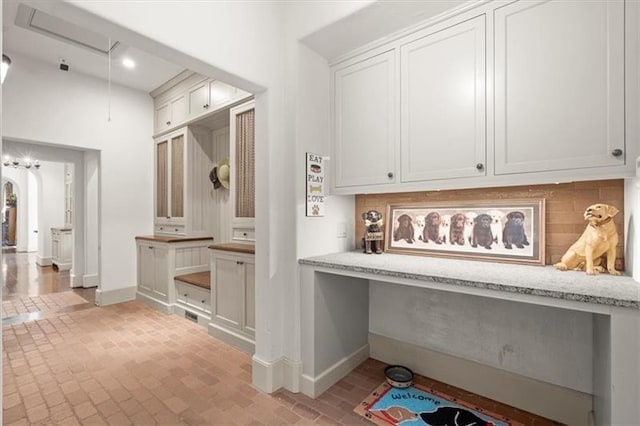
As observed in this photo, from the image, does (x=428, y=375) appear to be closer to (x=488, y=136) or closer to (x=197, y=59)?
(x=488, y=136)

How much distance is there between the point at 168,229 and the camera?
441cm

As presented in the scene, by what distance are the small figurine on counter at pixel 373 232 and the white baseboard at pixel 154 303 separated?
2794 mm

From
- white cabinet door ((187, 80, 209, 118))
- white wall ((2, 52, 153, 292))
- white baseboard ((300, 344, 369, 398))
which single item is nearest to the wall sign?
white baseboard ((300, 344, 369, 398))

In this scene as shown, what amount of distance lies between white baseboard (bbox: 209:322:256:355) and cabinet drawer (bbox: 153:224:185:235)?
1554mm

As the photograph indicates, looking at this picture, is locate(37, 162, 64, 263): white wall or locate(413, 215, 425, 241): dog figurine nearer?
locate(413, 215, 425, 241): dog figurine

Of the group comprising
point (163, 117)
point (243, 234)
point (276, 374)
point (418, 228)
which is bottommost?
point (276, 374)

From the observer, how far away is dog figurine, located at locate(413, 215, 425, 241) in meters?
2.33

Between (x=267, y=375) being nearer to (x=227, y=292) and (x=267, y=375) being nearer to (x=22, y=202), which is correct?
(x=227, y=292)

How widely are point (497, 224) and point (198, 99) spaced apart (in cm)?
352

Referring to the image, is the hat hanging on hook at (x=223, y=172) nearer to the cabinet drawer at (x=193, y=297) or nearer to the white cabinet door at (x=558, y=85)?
the cabinet drawer at (x=193, y=297)

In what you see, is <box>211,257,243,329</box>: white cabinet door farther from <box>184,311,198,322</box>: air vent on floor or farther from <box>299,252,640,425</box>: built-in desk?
<box>299,252,640,425</box>: built-in desk

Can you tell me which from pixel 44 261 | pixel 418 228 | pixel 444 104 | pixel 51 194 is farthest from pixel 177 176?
pixel 51 194

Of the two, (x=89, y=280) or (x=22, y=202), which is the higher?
(x=22, y=202)

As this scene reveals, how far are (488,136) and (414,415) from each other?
69.0 inches
